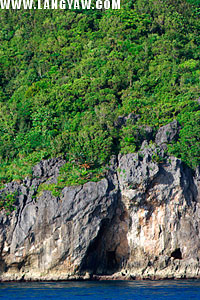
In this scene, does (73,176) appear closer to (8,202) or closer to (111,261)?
(8,202)

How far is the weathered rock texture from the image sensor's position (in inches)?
1592

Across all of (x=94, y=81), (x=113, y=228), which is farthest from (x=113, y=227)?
(x=94, y=81)

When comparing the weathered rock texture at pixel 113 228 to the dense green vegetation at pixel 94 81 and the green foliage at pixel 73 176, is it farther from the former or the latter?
the dense green vegetation at pixel 94 81

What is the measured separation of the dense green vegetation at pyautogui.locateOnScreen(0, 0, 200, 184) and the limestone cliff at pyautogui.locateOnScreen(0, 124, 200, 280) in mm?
2824

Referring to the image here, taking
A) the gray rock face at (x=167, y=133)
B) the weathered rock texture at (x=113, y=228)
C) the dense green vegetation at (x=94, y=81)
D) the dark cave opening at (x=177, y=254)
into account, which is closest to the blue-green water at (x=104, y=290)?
the weathered rock texture at (x=113, y=228)

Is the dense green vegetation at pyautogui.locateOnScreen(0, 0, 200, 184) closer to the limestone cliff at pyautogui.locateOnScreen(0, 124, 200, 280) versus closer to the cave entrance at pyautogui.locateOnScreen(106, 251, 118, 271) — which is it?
the limestone cliff at pyautogui.locateOnScreen(0, 124, 200, 280)

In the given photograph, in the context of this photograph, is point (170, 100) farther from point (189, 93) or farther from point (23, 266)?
point (23, 266)

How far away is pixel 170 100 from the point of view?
51.3 meters

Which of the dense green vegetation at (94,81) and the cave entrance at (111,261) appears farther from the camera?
the dense green vegetation at (94,81)

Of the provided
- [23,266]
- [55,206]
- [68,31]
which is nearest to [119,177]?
[55,206]

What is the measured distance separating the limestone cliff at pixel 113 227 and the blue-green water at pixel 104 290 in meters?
2.52

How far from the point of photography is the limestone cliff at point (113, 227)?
40.4 metres

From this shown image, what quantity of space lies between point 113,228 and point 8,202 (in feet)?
28.1

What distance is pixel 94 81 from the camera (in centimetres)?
5594
